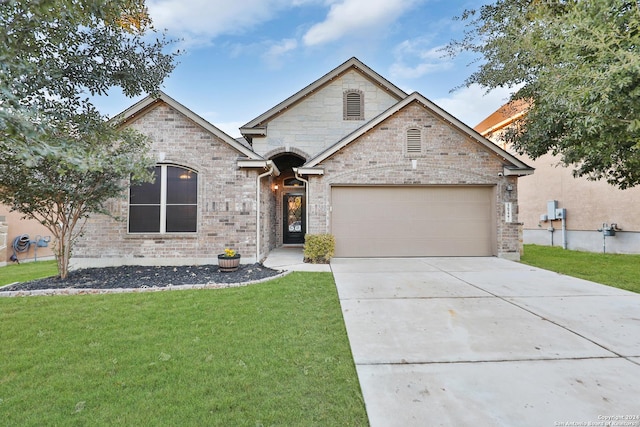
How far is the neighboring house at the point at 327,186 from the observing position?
9242 mm

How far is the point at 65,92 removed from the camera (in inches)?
202

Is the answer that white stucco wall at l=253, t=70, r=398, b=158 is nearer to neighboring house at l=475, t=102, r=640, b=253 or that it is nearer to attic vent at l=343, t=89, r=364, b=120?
attic vent at l=343, t=89, r=364, b=120

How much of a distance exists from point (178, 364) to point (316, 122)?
11250 millimetres

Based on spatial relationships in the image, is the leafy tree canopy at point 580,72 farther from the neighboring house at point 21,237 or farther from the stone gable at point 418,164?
the neighboring house at point 21,237

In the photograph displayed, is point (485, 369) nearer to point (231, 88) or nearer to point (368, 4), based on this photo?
point (368, 4)

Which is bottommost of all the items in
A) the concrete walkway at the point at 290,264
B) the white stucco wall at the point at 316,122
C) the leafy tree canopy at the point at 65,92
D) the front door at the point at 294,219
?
the concrete walkway at the point at 290,264

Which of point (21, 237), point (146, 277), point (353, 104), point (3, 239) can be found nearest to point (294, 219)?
point (353, 104)

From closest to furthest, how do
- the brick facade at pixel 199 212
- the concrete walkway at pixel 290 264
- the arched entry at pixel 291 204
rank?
1. the concrete walkway at pixel 290 264
2. the brick facade at pixel 199 212
3. the arched entry at pixel 291 204

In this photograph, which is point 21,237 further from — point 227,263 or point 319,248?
point 319,248

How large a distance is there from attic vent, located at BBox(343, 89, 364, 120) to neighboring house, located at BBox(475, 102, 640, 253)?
6189 millimetres

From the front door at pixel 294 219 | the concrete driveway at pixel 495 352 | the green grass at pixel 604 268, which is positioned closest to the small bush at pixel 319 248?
the concrete driveway at pixel 495 352

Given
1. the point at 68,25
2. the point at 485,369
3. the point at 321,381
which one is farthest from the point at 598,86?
the point at 68,25

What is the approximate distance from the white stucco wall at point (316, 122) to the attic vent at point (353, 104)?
0.18 meters

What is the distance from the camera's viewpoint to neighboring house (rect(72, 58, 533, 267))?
30.3ft
